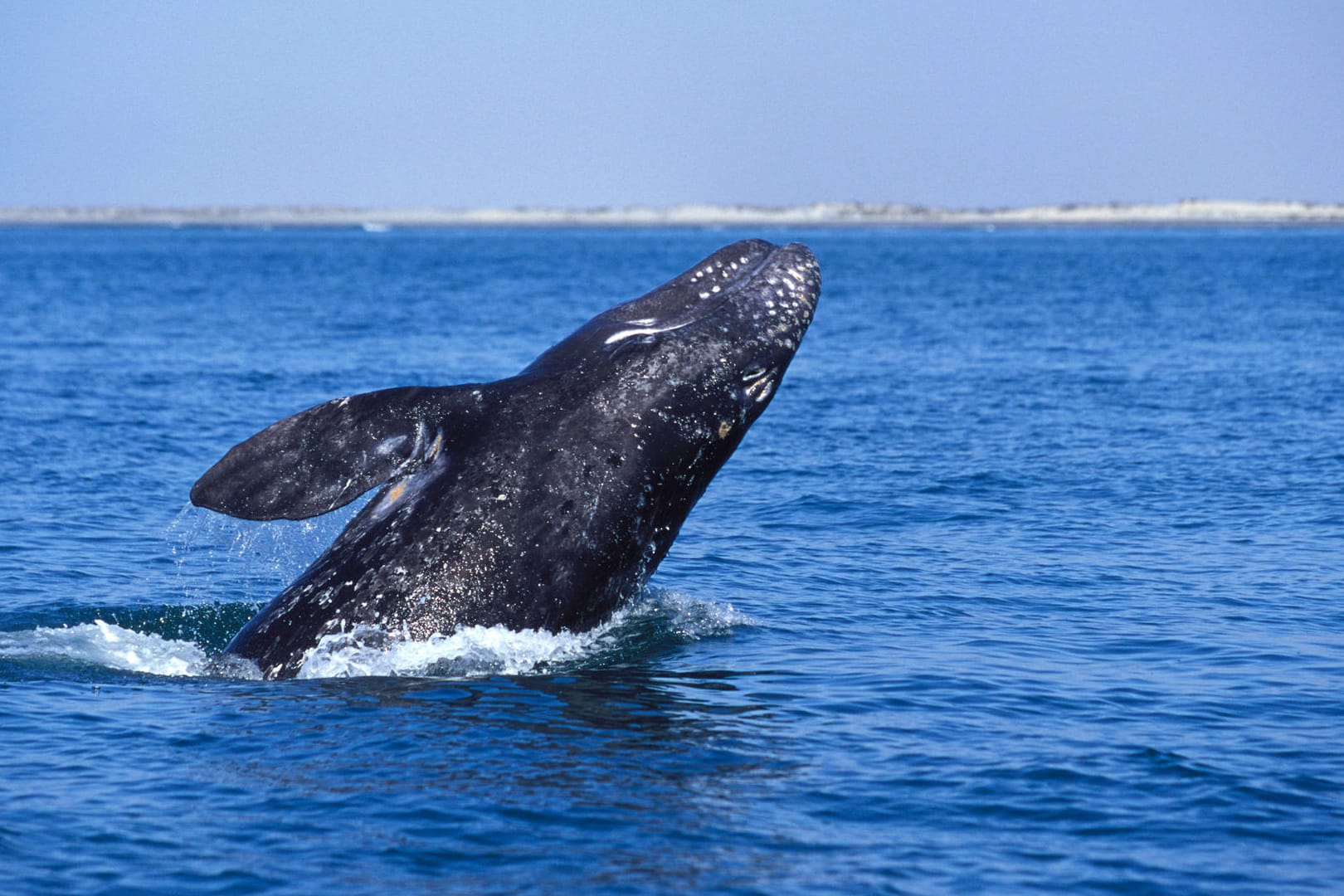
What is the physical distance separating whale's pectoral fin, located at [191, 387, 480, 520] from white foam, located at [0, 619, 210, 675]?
1890mm

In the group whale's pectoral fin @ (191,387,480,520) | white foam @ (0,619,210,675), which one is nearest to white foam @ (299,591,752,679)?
whale's pectoral fin @ (191,387,480,520)

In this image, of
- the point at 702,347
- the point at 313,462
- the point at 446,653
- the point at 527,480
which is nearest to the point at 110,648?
the point at 446,653

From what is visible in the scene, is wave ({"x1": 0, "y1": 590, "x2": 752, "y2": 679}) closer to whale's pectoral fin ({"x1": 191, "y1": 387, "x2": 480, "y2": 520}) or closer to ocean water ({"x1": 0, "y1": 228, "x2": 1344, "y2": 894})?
ocean water ({"x1": 0, "y1": 228, "x2": 1344, "y2": 894})

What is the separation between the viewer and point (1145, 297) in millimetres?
60938

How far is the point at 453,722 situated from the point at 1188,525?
978 centimetres

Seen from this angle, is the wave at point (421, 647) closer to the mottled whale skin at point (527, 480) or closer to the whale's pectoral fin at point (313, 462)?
the mottled whale skin at point (527, 480)

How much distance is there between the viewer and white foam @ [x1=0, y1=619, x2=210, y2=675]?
11.1 metres

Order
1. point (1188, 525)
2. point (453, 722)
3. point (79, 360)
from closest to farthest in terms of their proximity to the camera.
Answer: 1. point (453, 722)
2. point (1188, 525)
3. point (79, 360)

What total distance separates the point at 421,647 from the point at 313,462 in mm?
1446

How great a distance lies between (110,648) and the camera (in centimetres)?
1148

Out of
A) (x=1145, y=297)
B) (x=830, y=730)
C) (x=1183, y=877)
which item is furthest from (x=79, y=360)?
(x=1145, y=297)

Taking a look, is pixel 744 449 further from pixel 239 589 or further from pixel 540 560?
pixel 540 560

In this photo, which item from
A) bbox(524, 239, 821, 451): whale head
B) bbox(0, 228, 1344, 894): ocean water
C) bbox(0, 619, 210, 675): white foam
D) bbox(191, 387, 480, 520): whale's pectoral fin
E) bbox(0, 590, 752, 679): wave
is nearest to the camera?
bbox(0, 228, 1344, 894): ocean water

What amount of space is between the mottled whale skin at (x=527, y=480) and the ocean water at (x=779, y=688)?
316 mm
